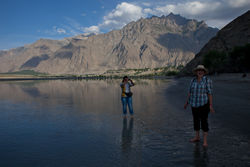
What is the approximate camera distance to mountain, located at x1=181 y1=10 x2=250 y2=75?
2360 inches

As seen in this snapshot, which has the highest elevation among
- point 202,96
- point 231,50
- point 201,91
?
point 231,50

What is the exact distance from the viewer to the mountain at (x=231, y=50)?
197ft

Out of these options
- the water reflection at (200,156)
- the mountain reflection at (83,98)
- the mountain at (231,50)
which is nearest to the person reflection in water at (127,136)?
the water reflection at (200,156)

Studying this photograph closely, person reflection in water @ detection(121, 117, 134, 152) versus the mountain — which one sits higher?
the mountain

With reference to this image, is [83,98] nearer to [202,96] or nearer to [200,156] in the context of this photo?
[202,96]

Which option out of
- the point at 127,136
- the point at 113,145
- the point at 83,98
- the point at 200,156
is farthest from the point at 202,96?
the point at 83,98

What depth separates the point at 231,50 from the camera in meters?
82.2

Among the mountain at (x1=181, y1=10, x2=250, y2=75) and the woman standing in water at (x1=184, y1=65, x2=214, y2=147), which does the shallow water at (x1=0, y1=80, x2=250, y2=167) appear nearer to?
the woman standing in water at (x1=184, y1=65, x2=214, y2=147)

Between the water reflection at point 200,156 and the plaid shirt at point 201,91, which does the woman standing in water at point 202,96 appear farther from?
the water reflection at point 200,156

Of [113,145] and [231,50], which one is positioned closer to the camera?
[113,145]

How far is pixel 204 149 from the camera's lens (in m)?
5.86

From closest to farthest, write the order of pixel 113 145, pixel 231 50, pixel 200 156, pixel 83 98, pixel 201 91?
pixel 200 156 → pixel 201 91 → pixel 113 145 → pixel 83 98 → pixel 231 50

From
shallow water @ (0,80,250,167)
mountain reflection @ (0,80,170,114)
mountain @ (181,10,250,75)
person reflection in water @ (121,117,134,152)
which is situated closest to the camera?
shallow water @ (0,80,250,167)

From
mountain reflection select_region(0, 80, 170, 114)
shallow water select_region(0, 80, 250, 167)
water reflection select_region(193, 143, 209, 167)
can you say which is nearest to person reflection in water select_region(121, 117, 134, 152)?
shallow water select_region(0, 80, 250, 167)
